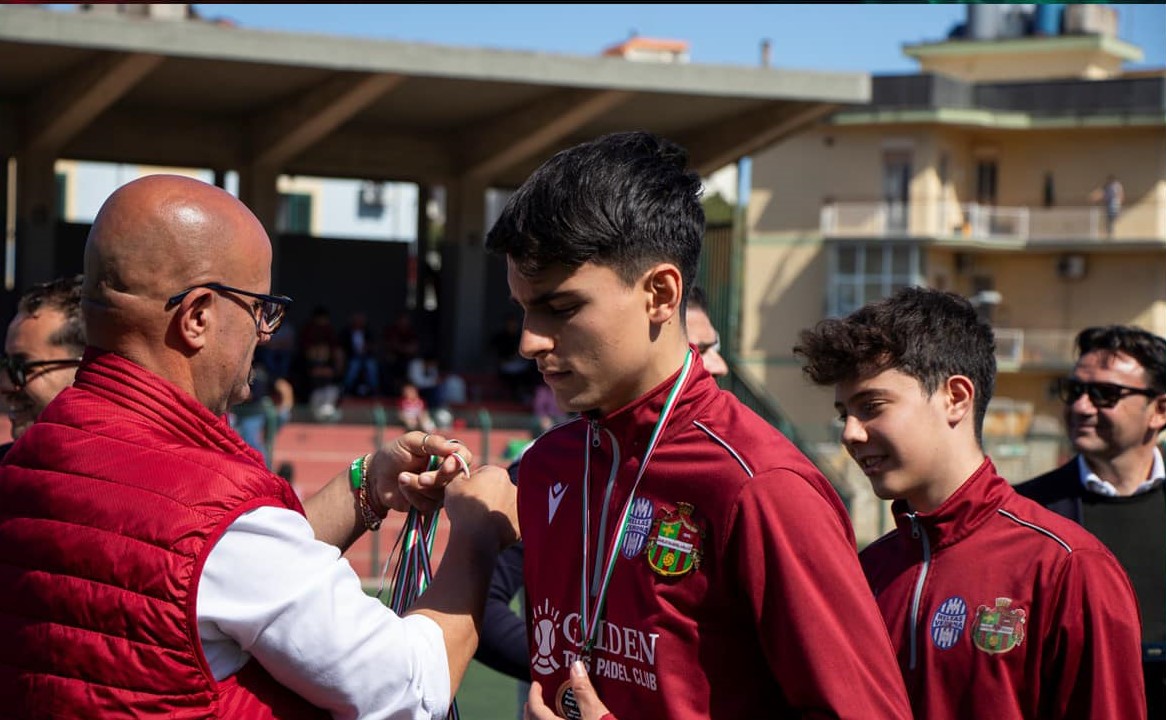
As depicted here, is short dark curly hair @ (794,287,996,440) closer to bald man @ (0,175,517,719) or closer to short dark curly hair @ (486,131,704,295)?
short dark curly hair @ (486,131,704,295)

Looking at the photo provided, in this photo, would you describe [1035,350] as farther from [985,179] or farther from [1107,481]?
[1107,481]

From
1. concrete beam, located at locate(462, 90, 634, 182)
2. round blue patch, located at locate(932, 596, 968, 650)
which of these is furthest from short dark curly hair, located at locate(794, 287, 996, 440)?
concrete beam, located at locate(462, 90, 634, 182)

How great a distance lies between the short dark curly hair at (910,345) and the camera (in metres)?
3.40

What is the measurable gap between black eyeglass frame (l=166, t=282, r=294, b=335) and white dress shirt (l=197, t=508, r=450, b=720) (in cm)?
41

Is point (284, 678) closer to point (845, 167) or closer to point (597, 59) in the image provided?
point (597, 59)

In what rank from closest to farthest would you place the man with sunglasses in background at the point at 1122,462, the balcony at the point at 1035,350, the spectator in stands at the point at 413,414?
the man with sunglasses in background at the point at 1122,462
the spectator in stands at the point at 413,414
the balcony at the point at 1035,350

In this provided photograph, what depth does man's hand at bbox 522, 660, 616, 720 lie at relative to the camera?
2.50 m

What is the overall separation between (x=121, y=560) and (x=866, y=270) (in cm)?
4182

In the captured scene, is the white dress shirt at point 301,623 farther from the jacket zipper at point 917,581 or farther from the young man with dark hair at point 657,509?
the jacket zipper at point 917,581

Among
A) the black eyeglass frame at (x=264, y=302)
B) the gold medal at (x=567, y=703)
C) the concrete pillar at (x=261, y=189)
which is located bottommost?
the gold medal at (x=567, y=703)

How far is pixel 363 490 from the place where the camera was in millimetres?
3184

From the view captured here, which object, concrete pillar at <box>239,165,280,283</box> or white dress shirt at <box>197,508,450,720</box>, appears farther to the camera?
concrete pillar at <box>239,165,280,283</box>

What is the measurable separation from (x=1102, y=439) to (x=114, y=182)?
4123 cm

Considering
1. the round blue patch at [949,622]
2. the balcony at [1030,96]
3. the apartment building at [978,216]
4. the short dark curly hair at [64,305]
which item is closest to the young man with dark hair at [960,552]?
the round blue patch at [949,622]
